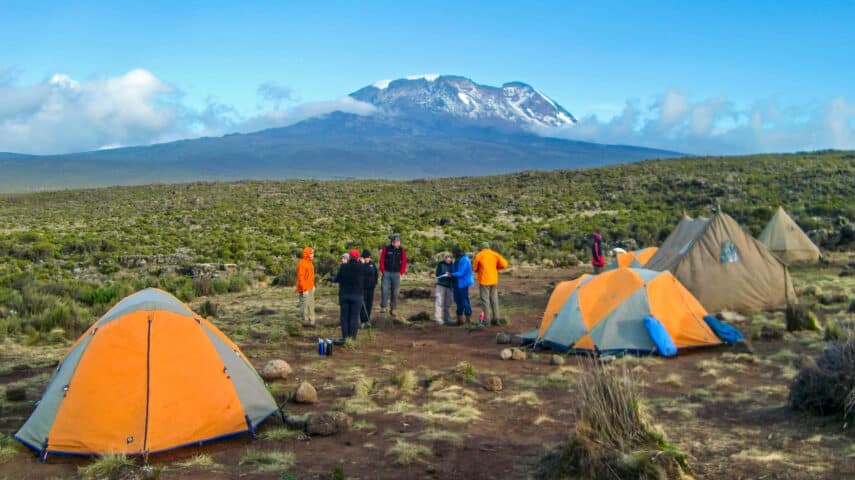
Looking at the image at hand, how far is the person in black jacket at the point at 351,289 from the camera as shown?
11.3 metres

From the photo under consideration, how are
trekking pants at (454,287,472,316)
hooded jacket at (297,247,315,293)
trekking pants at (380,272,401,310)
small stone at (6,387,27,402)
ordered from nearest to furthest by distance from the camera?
small stone at (6,387,27,402)
hooded jacket at (297,247,315,293)
trekking pants at (454,287,472,316)
trekking pants at (380,272,401,310)

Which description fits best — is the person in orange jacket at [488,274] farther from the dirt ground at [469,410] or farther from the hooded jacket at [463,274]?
the dirt ground at [469,410]

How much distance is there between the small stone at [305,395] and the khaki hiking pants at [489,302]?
5691 mm

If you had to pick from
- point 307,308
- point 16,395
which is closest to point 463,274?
point 307,308

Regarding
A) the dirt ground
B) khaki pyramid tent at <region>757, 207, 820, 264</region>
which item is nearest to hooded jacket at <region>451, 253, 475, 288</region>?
the dirt ground

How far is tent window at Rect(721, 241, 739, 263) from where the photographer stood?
1360 centimetres

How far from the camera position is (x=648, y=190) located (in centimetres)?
4794

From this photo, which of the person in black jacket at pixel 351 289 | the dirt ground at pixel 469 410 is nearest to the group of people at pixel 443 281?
the person in black jacket at pixel 351 289

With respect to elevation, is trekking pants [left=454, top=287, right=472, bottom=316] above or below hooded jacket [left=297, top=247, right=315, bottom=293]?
below

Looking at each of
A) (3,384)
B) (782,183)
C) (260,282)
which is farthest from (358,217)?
(3,384)

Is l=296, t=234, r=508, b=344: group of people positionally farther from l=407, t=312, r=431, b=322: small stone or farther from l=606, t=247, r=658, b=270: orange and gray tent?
l=606, t=247, r=658, b=270: orange and gray tent

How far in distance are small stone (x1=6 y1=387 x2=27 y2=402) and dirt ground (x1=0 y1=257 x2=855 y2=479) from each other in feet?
0.29

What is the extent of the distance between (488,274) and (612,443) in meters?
7.99

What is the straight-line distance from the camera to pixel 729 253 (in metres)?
13.6
